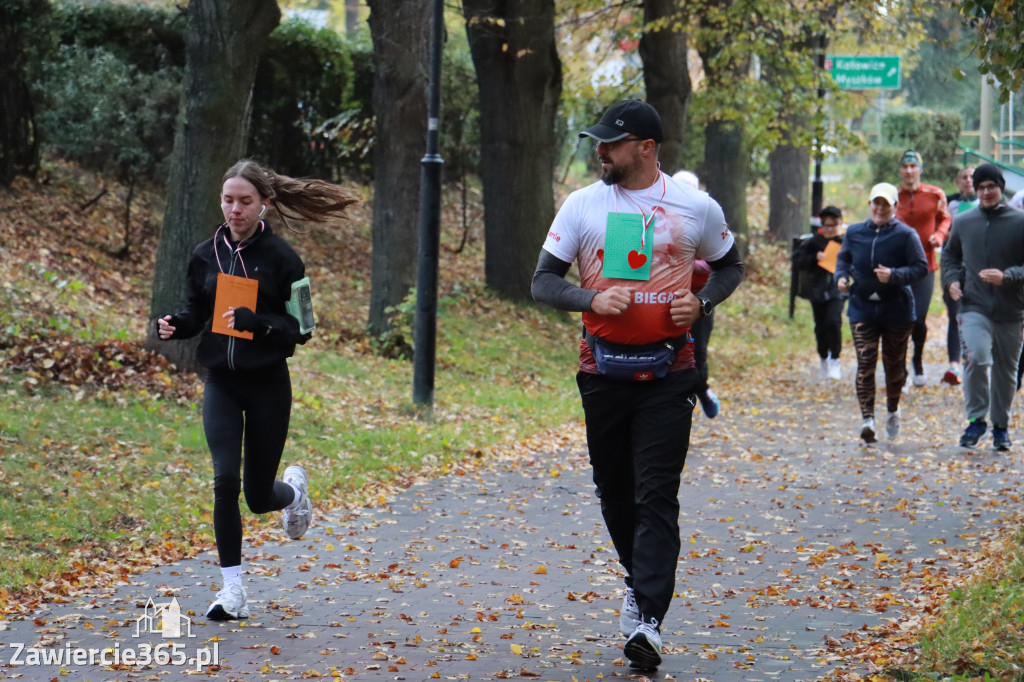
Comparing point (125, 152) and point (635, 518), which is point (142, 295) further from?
point (635, 518)

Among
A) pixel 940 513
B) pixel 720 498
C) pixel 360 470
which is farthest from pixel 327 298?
pixel 940 513

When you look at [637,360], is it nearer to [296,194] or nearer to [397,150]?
[296,194]

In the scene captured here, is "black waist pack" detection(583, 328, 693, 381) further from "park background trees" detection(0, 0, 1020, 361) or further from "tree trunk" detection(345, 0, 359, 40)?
"tree trunk" detection(345, 0, 359, 40)

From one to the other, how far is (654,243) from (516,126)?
13.5 m

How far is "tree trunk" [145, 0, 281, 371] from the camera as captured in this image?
39.4 feet

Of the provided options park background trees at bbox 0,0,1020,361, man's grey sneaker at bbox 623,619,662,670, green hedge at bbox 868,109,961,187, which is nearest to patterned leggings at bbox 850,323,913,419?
park background trees at bbox 0,0,1020,361

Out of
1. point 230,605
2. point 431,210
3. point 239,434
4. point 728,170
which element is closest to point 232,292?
point 239,434

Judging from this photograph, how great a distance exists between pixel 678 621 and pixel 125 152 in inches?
533

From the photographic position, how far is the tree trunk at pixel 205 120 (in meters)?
12.0

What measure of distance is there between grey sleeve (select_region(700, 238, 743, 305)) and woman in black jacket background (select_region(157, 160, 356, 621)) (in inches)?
79.5

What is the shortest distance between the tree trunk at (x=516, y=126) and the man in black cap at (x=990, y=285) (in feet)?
28.0

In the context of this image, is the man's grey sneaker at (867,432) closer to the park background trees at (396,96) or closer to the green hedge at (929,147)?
the park background trees at (396,96)

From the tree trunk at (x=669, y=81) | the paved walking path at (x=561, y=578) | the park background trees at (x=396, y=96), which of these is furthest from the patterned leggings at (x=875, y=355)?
the tree trunk at (x=669, y=81)

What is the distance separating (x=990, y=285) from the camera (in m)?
11.0
